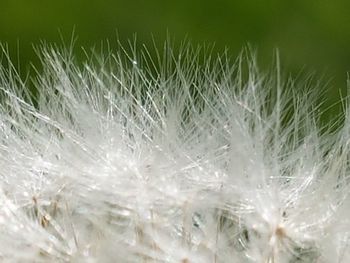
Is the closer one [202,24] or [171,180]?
[171,180]

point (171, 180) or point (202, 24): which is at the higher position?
point (202, 24)

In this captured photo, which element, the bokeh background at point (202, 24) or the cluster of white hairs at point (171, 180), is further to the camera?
the bokeh background at point (202, 24)

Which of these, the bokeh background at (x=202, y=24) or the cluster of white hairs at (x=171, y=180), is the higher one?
the bokeh background at (x=202, y=24)

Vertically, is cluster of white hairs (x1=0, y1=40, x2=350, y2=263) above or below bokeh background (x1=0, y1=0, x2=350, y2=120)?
below

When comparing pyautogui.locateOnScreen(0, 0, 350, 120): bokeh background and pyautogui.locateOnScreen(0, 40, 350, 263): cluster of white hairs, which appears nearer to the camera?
pyautogui.locateOnScreen(0, 40, 350, 263): cluster of white hairs
